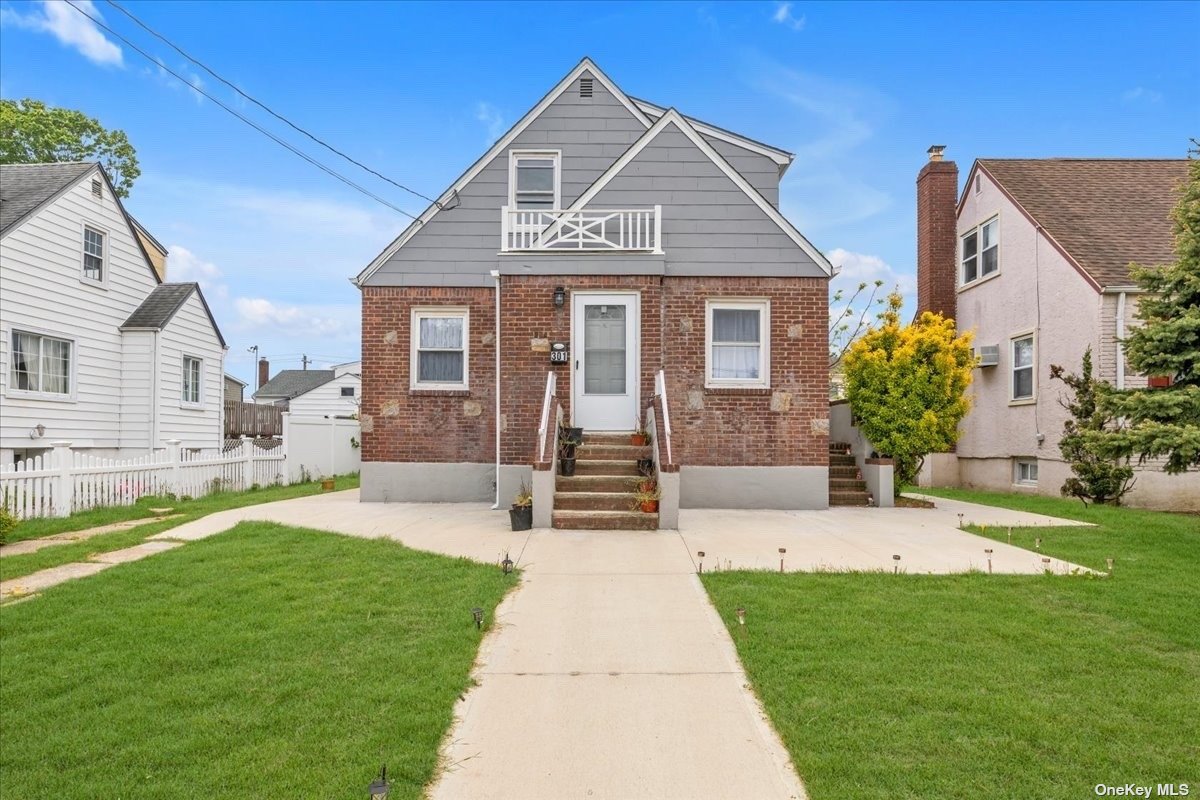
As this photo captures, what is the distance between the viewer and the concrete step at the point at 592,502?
354 inches

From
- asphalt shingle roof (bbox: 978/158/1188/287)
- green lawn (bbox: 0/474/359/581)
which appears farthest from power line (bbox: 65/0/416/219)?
asphalt shingle roof (bbox: 978/158/1188/287)

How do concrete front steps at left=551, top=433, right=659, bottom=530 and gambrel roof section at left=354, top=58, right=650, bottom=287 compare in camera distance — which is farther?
gambrel roof section at left=354, top=58, right=650, bottom=287

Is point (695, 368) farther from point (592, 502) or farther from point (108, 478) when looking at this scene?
point (108, 478)

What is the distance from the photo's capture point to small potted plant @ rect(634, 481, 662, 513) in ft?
28.6

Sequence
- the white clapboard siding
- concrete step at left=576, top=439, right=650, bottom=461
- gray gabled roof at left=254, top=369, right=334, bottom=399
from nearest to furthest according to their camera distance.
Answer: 1. concrete step at left=576, top=439, right=650, bottom=461
2. the white clapboard siding
3. gray gabled roof at left=254, top=369, right=334, bottom=399

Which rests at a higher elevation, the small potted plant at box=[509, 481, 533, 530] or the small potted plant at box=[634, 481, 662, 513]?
the small potted plant at box=[634, 481, 662, 513]

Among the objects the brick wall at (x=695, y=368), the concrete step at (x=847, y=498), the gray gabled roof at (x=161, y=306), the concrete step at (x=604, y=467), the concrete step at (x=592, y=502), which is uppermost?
the gray gabled roof at (x=161, y=306)

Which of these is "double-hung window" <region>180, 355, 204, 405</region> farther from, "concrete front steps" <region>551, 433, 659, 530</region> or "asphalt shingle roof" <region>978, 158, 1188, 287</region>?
"asphalt shingle roof" <region>978, 158, 1188, 287</region>

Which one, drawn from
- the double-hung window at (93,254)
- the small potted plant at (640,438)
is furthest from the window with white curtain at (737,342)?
the double-hung window at (93,254)

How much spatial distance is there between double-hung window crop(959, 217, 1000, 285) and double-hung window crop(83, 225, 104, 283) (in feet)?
70.0

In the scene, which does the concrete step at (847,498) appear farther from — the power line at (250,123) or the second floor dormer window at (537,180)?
the power line at (250,123)

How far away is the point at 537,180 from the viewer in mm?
12711

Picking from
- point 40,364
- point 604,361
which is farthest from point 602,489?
point 40,364

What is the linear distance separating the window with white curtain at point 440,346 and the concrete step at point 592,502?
3.84 m
